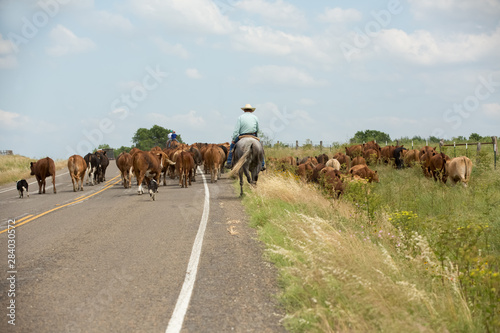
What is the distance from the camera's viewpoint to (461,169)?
725 inches

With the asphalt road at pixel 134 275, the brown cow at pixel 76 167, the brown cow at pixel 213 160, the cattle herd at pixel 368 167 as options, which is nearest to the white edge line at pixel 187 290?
the asphalt road at pixel 134 275

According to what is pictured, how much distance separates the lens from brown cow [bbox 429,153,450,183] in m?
19.8

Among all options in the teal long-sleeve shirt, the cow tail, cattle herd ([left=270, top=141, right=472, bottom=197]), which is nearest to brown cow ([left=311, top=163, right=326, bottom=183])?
cattle herd ([left=270, top=141, right=472, bottom=197])

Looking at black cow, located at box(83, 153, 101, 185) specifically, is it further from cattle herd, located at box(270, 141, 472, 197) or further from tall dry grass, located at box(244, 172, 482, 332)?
tall dry grass, located at box(244, 172, 482, 332)

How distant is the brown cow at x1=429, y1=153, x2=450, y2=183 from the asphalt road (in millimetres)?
11067

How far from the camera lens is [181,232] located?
9.81 metres

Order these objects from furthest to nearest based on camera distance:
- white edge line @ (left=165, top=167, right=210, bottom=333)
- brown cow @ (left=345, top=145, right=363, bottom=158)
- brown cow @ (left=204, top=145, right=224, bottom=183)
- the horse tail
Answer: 1. brown cow @ (left=345, top=145, right=363, bottom=158)
2. brown cow @ (left=204, top=145, right=224, bottom=183)
3. the horse tail
4. white edge line @ (left=165, top=167, right=210, bottom=333)

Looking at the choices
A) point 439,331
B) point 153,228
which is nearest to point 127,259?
point 153,228

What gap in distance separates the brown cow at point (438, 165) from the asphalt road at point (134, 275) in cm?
1107

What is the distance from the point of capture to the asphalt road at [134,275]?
16.4 feet

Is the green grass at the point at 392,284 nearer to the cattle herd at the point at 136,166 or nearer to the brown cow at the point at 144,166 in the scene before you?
the cattle herd at the point at 136,166

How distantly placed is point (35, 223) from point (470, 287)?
9898 mm

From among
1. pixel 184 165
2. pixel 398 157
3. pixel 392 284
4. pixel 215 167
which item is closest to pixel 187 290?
pixel 392 284

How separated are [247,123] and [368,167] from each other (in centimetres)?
832
